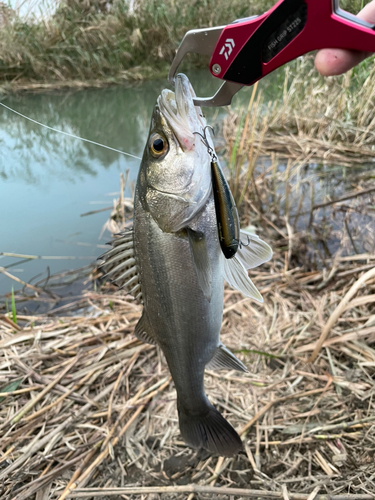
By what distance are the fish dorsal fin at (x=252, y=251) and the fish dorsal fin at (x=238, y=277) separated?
41 millimetres

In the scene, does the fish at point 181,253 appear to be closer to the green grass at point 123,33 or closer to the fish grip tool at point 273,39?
the fish grip tool at point 273,39

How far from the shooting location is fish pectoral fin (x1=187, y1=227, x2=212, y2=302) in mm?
1204

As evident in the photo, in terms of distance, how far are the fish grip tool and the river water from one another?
5.17 ft

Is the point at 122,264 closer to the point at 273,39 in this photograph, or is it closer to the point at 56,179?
the point at 273,39

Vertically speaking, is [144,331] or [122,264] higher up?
[122,264]

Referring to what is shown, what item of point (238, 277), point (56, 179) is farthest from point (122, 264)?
point (56, 179)

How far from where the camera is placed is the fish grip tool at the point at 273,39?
99 centimetres

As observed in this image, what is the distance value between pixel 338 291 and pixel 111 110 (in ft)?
20.2

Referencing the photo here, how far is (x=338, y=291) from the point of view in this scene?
2717 mm

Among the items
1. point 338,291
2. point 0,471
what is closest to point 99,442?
point 0,471

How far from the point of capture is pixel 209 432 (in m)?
A: 1.54

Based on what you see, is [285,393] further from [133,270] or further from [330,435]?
[133,270]

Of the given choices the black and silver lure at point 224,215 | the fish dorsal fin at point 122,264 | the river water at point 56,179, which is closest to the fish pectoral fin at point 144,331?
the fish dorsal fin at point 122,264

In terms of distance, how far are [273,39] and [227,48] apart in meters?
0.15
